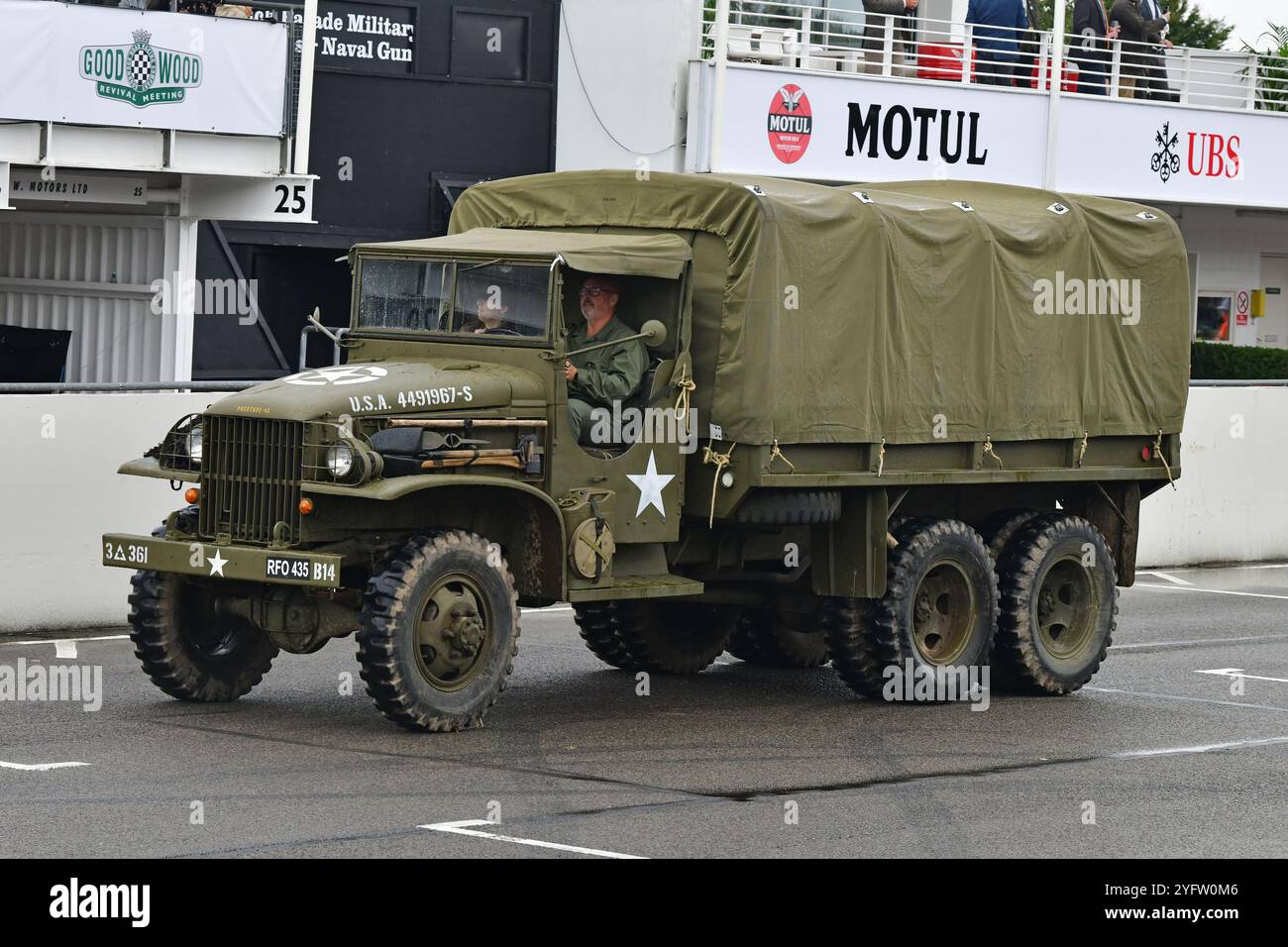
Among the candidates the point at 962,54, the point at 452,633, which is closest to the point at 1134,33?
the point at 962,54

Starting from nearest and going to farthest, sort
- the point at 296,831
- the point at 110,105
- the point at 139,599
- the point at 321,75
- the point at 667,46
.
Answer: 1. the point at 296,831
2. the point at 139,599
3. the point at 110,105
4. the point at 321,75
5. the point at 667,46

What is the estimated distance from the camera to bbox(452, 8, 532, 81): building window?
26219 mm

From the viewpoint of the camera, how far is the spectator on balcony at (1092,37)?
29891mm

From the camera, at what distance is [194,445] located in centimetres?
1189

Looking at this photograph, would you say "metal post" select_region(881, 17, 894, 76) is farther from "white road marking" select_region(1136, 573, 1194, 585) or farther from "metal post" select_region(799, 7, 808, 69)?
"white road marking" select_region(1136, 573, 1194, 585)

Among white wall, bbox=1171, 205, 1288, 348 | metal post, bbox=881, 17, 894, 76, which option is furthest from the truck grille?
white wall, bbox=1171, 205, 1288, 348

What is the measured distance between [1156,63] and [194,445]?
74.8 feet

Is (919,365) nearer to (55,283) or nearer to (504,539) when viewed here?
(504,539)

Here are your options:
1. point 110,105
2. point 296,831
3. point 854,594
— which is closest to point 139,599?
point 296,831

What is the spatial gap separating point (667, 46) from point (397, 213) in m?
4.14

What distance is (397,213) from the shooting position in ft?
85.1

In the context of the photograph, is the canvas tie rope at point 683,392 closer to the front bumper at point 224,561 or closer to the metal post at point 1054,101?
the front bumper at point 224,561

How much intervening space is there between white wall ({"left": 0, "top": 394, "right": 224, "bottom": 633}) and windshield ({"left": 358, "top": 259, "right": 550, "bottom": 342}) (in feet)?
12.7

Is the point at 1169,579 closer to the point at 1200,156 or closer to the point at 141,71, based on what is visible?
the point at 141,71
